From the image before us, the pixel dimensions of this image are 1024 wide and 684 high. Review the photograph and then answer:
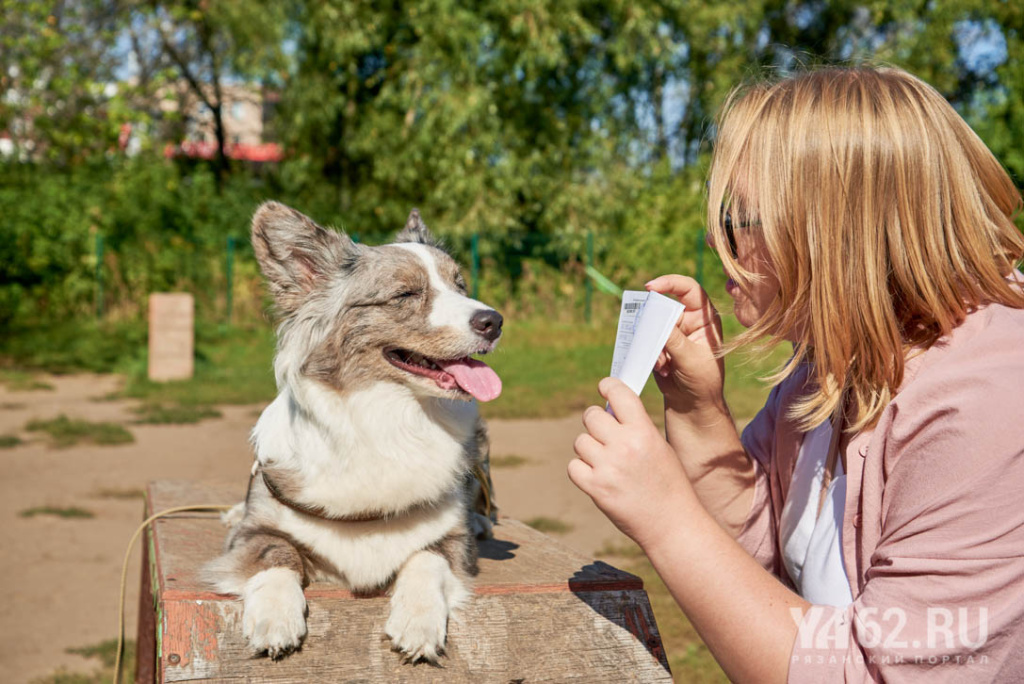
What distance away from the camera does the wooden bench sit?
206 cm

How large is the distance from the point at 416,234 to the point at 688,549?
1.99 meters

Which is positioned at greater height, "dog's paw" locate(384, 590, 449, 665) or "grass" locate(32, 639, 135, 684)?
"dog's paw" locate(384, 590, 449, 665)

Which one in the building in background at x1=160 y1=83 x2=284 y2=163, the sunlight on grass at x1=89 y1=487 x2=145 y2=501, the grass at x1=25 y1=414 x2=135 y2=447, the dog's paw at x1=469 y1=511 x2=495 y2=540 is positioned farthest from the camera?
the building in background at x1=160 y1=83 x2=284 y2=163

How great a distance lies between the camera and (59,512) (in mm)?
6551

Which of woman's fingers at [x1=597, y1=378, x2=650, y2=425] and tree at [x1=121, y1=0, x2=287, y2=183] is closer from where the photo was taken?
woman's fingers at [x1=597, y1=378, x2=650, y2=425]

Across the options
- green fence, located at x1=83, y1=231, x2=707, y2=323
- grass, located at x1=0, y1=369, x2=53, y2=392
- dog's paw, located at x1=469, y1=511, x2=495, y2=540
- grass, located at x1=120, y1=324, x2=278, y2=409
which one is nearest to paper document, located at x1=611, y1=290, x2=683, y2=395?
dog's paw, located at x1=469, y1=511, x2=495, y2=540

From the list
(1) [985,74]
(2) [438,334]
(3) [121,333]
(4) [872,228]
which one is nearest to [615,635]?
(2) [438,334]

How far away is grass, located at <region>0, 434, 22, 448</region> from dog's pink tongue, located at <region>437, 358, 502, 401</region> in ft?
24.5

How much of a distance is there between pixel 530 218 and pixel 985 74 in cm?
1634

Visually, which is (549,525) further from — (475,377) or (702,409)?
(702,409)

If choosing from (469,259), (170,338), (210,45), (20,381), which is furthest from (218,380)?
(210,45)

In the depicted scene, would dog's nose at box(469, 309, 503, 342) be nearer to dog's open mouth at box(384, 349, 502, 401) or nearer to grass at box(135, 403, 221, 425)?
dog's open mouth at box(384, 349, 502, 401)

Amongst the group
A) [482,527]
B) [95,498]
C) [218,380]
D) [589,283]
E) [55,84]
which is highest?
[55,84]

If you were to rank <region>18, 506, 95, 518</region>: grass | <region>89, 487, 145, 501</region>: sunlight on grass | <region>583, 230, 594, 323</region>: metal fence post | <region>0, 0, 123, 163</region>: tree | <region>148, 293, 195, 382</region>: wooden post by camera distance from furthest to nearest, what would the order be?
<region>583, 230, 594, 323</region>: metal fence post < <region>0, 0, 123, 163</region>: tree < <region>148, 293, 195, 382</region>: wooden post < <region>89, 487, 145, 501</region>: sunlight on grass < <region>18, 506, 95, 518</region>: grass
